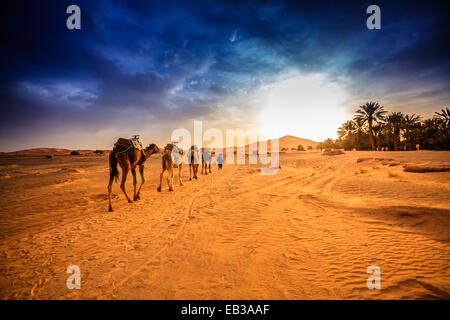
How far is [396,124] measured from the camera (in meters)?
42.1

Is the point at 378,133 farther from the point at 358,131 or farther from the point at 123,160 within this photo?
the point at 123,160

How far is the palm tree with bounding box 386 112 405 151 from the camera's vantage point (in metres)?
41.5

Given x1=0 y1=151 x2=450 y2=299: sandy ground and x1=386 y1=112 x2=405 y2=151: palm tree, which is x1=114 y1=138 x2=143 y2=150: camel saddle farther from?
x1=386 y1=112 x2=405 y2=151: palm tree

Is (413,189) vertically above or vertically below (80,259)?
above

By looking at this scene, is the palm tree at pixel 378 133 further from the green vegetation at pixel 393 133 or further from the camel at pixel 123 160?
the camel at pixel 123 160

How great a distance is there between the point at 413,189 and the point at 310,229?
278 inches

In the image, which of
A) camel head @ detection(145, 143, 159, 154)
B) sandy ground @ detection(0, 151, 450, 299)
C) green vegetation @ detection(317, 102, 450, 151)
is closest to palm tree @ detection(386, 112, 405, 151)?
green vegetation @ detection(317, 102, 450, 151)

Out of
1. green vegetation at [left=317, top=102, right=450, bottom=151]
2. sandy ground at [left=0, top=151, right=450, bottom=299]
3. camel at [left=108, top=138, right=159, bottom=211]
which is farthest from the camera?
green vegetation at [left=317, top=102, right=450, bottom=151]

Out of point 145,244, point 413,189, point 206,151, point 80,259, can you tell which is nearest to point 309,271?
point 145,244

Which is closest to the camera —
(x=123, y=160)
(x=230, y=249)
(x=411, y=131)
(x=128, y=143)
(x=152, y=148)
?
(x=230, y=249)

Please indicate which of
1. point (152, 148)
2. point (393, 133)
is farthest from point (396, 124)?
point (152, 148)

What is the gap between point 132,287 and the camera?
2.58m
